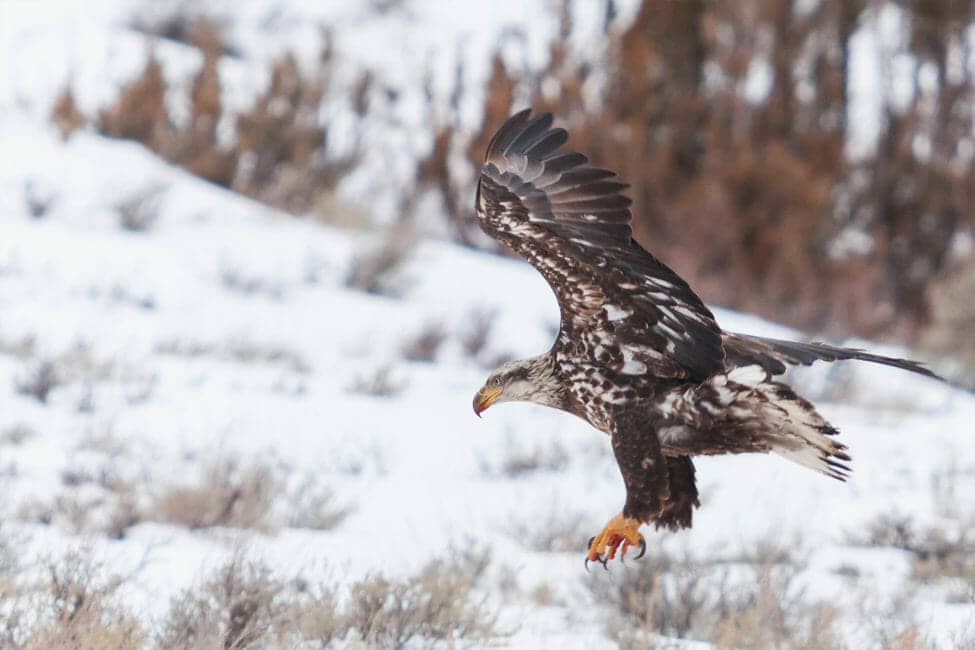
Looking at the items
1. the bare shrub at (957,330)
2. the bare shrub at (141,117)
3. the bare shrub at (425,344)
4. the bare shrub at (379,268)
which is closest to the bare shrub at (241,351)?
the bare shrub at (425,344)

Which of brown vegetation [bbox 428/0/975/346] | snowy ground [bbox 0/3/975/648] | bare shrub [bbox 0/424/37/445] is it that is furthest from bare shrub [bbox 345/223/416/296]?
bare shrub [bbox 0/424/37/445]

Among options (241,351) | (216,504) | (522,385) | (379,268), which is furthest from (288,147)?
(522,385)

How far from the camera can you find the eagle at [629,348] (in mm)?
3934

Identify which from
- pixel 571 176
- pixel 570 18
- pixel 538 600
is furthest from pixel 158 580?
pixel 570 18

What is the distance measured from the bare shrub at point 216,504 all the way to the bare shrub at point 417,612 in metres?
1.02

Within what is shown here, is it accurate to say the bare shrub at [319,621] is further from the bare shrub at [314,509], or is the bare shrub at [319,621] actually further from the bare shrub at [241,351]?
the bare shrub at [241,351]

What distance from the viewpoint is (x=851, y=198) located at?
1425 centimetres

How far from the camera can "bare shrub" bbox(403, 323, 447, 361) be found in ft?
29.0

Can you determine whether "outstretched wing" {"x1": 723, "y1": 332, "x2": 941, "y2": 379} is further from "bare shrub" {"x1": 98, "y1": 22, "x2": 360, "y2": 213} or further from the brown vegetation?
"bare shrub" {"x1": 98, "y1": 22, "x2": 360, "y2": 213}

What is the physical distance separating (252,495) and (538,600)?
1331 millimetres

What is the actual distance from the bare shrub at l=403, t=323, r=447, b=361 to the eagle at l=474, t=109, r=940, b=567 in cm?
467

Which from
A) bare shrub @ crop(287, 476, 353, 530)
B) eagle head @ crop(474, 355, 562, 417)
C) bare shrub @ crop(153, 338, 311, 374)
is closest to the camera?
eagle head @ crop(474, 355, 562, 417)

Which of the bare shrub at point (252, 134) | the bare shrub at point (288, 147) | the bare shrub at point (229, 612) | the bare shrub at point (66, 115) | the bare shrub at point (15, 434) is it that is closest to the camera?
the bare shrub at point (229, 612)

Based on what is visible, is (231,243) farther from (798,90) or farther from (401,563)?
(798,90)
